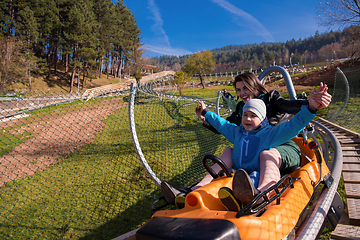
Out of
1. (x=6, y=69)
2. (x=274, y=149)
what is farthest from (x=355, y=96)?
(x=6, y=69)

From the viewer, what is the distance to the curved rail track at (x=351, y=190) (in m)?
1.94

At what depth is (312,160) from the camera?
2342mm

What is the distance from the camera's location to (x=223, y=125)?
2.52m

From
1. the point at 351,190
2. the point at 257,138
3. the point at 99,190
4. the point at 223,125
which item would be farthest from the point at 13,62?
the point at 351,190

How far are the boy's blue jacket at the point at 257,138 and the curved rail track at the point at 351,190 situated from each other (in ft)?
3.49

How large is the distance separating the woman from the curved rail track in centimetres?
75

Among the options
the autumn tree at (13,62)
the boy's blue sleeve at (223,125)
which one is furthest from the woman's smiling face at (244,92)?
the autumn tree at (13,62)

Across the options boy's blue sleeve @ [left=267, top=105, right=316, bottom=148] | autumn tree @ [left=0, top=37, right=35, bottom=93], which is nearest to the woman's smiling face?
boy's blue sleeve @ [left=267, top=105, right=316, bottom=148]

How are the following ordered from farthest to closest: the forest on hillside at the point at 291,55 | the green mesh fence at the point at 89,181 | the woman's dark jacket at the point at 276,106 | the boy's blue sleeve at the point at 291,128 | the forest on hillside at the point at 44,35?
the forest on hillside at the point at 291,55 < the forest on hillside at the point at 44,35 < the green mesh fence at the point at 89,181 < the woman's dark jacket at the point at 276,106 < the boy's blue sleeve at the point at 291,128

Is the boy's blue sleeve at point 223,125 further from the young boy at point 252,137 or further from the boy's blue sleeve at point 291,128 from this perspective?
the boy's blue sleeve at point 291,128

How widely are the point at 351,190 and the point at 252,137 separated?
175 centimetres

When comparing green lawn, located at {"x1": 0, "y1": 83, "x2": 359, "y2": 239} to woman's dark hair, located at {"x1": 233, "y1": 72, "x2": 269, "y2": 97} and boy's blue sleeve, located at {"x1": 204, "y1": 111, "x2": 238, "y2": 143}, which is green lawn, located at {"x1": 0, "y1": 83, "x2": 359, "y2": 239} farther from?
woman's dark hair, located at {"x1": 233, "y1": 72, "x2": 269, "y2": 97}

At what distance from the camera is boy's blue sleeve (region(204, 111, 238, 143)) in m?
2.42

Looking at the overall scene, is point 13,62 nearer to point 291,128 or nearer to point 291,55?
point 291,128
